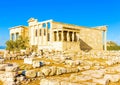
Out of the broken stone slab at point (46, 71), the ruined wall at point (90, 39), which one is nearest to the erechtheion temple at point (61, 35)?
the ruined wall at point (90, 39)

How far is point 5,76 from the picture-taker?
41.0ft

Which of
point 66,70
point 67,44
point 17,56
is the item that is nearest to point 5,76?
point 66,70

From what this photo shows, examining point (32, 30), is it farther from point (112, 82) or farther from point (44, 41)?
point (112, 82)

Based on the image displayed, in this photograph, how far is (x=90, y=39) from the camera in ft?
197

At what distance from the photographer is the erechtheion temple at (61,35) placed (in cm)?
4730

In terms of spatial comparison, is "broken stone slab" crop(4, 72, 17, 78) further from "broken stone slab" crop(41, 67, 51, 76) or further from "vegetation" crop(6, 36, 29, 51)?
"vegetation" crop(6, 36, 29, 51)

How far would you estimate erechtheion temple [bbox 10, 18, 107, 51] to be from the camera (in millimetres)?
47297

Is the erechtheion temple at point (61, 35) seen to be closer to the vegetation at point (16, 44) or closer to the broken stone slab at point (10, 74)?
the vegetation at point (16, 44)

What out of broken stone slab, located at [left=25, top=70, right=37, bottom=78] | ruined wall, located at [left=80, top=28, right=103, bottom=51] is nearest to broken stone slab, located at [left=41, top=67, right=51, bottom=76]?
broken stone slab, located at [left=25, top=70, right=37, bottom=78]

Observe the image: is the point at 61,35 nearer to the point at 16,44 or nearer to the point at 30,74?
the point at 16,44

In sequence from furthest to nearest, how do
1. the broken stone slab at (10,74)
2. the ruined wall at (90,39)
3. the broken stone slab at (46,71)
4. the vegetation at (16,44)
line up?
the ruined wall at (90,39), the vegetation at (16,44), the broken stone slab at (46,71), the broken stone slab at (10,74)

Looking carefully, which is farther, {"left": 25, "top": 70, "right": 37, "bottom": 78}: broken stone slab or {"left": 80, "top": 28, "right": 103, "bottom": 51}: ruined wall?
{"left": 80, "top": 28, "right": 103, "bottom": 51}: ruined wall

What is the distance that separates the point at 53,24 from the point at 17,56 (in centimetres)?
2557

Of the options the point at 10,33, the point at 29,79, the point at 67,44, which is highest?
the point at 10,33
